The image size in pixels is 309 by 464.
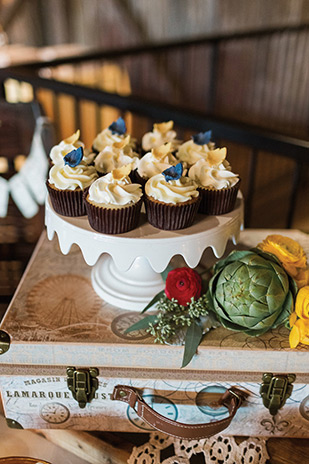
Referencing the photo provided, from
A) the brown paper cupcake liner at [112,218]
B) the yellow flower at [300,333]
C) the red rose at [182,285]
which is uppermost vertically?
the brown paper cupcake liner at [112,218]

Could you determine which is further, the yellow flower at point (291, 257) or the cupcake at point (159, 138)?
the cupcake at point (159, 138)

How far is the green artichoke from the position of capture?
869 millimetres

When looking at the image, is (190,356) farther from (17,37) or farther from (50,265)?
(17,37)

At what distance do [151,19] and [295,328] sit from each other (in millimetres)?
4555

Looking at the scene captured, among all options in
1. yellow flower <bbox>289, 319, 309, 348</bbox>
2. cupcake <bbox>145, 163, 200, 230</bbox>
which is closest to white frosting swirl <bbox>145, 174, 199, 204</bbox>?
cupcake <bbox>145, 163, 200, 230</bbox>

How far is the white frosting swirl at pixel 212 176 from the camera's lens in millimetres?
944

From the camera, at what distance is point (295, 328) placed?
35.2 inches

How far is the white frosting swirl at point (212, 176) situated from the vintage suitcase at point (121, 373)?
346 mm

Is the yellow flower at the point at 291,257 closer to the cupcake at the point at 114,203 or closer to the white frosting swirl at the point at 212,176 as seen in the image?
the white frosting swirl at the point at 212,176

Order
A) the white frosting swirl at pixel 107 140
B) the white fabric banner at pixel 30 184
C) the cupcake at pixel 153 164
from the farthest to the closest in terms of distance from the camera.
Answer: the white fabric banner at pixel 30 184 < the white frosting swirl at pixel 107 140 < the cupcake at pixel 153 164

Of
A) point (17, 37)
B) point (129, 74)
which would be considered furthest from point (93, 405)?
point (17, 37)

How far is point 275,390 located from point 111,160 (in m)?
0.67

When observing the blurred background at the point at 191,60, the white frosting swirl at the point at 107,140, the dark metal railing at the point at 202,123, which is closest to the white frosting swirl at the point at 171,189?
the white frosting swirl at the point at 107,140

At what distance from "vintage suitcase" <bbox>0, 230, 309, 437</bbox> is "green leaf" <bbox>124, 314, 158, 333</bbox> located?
0.01 m
